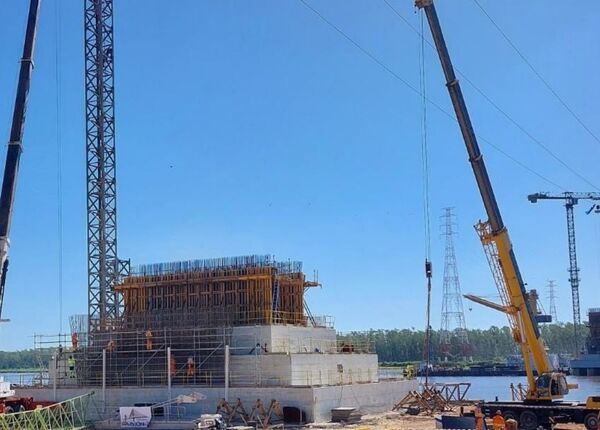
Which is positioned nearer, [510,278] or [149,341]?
[510,278]

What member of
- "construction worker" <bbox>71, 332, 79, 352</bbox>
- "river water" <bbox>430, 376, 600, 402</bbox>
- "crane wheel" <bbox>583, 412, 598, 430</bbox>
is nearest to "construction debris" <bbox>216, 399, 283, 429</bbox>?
"construction worker" <bbox>71, 332, 79, 352</bbox>

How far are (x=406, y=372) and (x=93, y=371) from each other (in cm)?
1989

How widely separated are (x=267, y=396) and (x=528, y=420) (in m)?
11.4

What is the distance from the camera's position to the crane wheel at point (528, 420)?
31797 mm

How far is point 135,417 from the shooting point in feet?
115

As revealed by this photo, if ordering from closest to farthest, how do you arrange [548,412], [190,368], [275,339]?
[548,412]
[190,368]
[275,339]

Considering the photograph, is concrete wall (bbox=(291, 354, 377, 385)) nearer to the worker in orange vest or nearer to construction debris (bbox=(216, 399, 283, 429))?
construction debris (bbox=(216, 399, 283, 429))

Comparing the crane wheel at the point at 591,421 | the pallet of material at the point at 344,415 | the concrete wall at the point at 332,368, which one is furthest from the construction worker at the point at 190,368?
the crane wheel at the point at 591,421

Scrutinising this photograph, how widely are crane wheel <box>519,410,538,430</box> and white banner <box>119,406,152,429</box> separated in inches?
619

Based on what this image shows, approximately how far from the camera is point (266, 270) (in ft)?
137

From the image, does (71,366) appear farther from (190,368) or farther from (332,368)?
(332,368)

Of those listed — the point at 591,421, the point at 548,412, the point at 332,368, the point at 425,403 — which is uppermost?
the point at 332,368

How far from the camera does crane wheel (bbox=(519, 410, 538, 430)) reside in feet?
104

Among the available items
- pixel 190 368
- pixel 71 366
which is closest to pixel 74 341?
pixel 71 366
